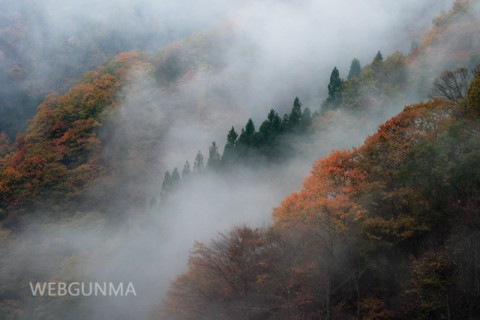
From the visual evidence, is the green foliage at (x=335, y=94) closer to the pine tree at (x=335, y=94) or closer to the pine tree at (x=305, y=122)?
the pine tree at (x=335, y=94)

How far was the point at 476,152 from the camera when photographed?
70.2 feet

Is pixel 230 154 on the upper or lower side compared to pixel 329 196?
upper

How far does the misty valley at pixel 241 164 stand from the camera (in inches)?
917

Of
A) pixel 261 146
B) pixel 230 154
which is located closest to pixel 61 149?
pixel 230 154

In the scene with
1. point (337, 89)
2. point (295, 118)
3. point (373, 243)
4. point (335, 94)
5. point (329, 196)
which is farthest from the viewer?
point (337, 89)

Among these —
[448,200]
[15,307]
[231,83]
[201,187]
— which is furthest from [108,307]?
[231,83]

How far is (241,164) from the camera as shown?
53500 mm

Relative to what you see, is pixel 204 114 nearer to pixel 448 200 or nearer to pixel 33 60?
pixel 33 60

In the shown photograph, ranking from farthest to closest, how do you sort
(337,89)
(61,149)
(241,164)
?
(61,149) < (337,89) < (241,164)

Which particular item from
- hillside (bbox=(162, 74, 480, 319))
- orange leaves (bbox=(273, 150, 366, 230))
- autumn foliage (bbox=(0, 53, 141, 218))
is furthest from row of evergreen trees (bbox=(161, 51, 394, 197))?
hillside (bbox=(162, 74, 480, 319))

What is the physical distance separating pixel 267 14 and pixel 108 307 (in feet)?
348

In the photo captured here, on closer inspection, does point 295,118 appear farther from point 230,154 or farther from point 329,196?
point 329,196

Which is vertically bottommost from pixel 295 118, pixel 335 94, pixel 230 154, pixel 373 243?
pixel 373 243

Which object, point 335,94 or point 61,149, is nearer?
point 335,94
